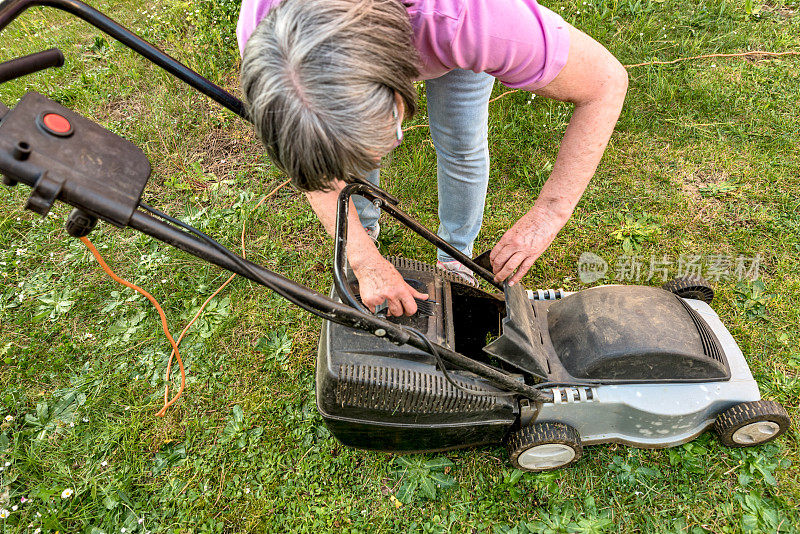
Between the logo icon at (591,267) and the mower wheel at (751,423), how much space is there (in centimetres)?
78

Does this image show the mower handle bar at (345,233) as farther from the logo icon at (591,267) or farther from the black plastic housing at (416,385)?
the logo icon at (591,267)

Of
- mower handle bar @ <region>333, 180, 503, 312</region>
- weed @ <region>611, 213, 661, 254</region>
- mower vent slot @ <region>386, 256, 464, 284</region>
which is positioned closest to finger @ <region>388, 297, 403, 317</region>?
mower handle bar @ <region>333, 180, 503, 312</region>

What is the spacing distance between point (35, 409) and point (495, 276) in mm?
1831

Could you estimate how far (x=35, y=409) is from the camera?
2.14 m

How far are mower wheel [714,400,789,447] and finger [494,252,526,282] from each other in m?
0.84

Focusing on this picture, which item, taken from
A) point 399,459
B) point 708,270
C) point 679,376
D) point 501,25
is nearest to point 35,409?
point 399,459

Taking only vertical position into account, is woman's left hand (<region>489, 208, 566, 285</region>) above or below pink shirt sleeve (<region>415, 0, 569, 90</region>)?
below

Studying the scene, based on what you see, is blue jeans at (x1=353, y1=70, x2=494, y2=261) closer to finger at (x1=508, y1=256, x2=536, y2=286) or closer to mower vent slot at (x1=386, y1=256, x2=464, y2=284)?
mower vent slot at (x1=386, y1=256, x2=464, y2=284)

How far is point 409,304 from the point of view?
1.59 metres

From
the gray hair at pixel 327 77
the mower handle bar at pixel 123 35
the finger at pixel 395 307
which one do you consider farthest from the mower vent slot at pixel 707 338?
the mower handle bar at pixel 123 35

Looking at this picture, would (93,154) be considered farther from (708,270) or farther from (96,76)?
(96,76)

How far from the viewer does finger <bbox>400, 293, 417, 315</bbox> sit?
1577 mm

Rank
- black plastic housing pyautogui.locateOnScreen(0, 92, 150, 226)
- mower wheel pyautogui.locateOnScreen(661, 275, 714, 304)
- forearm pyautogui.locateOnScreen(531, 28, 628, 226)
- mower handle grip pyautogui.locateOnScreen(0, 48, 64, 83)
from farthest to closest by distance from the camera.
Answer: mower wheel pyautogui.locateOnScreen(661, 275, 714, 304) → forearm pyautogui.locateOnScreen(531, 28, 628, 226) → mower handle grip pyautogui.locateOnScreen(0, 48, 64, 83) → black plastic housing pyautogui.locateOnScreen(0, 92, 150, 226)

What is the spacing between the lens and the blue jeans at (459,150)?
5.30 feet
